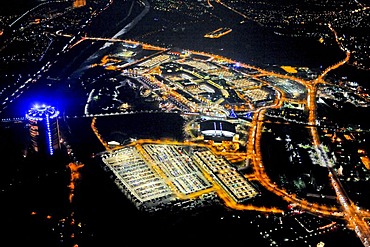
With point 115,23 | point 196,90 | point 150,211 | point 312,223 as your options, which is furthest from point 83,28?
point 312,223

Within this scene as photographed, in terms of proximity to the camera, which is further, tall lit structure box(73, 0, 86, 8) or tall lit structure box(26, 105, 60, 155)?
tall lit structure box(73, 0, 86, 8)

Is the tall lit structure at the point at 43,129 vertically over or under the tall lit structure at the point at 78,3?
under

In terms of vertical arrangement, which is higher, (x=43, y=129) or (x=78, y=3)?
(x=78, y=3)

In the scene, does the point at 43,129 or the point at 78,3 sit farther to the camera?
the point at 78,3

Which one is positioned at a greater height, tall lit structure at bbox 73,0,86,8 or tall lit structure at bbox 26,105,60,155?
tall lit structure at bbox 73,0,86,8

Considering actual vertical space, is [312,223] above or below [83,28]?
below

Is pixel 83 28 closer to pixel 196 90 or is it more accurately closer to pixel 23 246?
pixel 196 90

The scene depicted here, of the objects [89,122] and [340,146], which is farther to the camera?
[89,122]

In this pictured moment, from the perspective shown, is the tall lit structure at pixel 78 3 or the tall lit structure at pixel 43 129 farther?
the tall lit structure at pixel 78 3
